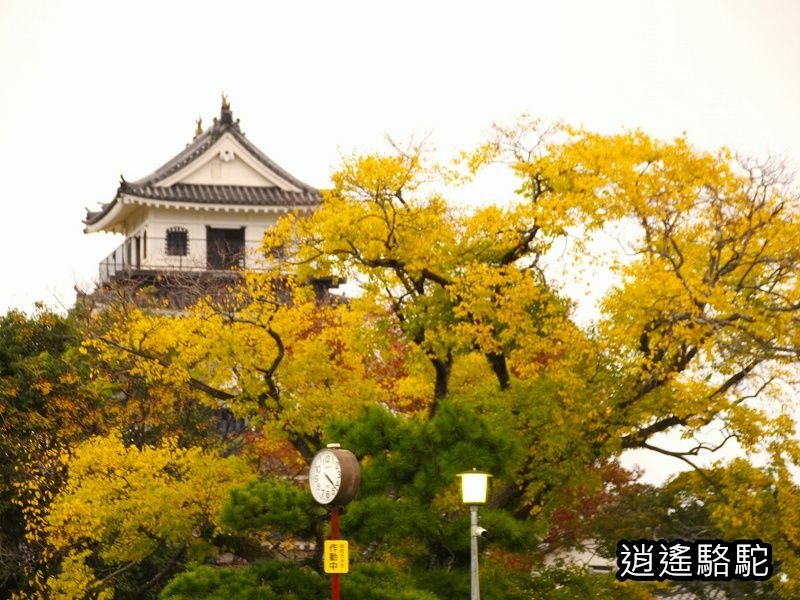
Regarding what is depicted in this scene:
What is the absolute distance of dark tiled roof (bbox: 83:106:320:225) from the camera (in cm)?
3909

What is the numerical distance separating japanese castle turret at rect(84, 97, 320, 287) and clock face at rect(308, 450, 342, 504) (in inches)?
907

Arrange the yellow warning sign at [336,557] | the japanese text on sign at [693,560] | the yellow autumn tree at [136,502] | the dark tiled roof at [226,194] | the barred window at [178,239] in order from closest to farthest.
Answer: the yellow warning sign at [336,557]
the japanese text on sign at [693,560]
the yellow autumn tree at [136,502]
the dark tiled roof at [226,194]
the barred window at [178,239]

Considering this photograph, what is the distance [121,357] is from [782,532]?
10.1 meters

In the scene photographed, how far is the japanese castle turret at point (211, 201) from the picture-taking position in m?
39.1

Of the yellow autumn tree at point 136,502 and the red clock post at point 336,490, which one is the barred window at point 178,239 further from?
the red clock post at point 336,490

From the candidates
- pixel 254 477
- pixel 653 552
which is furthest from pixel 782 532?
pixel 254 477

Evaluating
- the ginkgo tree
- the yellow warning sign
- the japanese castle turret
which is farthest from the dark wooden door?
the yellow warning sign

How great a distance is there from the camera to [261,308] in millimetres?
20984

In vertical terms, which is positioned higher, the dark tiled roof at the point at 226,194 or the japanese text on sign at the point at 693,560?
the dark tiled roof at the point at 226,194

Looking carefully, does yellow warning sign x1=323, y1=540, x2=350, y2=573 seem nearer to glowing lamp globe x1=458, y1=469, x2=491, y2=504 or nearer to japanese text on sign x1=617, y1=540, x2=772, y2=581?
glowing lamp globe x1=458, y1=469, x2=491, y2=504

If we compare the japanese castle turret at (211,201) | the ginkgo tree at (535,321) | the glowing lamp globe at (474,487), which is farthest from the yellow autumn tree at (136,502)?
the japanese castle turret at (211,201)

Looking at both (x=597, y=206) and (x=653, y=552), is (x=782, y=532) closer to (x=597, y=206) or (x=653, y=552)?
(x=653, y=552)

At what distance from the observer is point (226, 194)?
39.6 meters

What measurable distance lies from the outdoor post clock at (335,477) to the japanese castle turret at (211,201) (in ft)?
75.9
